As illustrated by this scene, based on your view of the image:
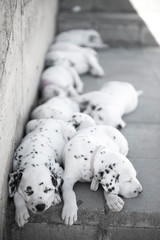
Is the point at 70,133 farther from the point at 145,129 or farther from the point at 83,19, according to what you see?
the point at 83,19

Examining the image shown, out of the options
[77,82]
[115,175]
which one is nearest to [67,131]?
[115,175]

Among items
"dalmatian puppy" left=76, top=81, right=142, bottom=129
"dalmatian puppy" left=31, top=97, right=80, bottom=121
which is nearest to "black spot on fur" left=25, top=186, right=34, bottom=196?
"dalmatian puppy" left=31, top=97, right=80, bottom=121

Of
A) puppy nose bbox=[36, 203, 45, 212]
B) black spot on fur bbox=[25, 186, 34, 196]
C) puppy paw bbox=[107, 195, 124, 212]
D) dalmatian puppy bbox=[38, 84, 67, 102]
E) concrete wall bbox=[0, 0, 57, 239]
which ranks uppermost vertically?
concrete wall bbox=[0, 0, 57, 239]

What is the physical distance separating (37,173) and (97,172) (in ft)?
2.13

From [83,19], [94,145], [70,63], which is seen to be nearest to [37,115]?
[94,145]

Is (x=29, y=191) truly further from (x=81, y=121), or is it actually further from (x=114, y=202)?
(x=81, y=121)

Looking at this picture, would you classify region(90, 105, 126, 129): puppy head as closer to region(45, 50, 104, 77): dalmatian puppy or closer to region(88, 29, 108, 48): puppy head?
region(45, 50, 104, 77): dalmatian puppy

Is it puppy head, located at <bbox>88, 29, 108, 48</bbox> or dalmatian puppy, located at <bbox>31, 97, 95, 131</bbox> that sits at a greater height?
dalmatian puppy, located at <bbox>31, 97, 95, 131</bbox>

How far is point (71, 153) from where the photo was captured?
13.7 feet

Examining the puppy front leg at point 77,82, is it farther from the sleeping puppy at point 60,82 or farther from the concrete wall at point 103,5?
the concrete wall at point 103,5

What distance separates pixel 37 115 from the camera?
17.4 feet

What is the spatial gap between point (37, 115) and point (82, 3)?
6.07 m

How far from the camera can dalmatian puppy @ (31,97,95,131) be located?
16.8ft

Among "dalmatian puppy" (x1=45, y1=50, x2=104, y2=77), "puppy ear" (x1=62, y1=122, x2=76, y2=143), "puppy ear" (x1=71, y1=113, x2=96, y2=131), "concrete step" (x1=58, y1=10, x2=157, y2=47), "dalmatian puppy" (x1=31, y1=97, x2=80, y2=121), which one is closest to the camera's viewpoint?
"puppy ear" (x1=62, y1=122, x2=76, y2=143)
